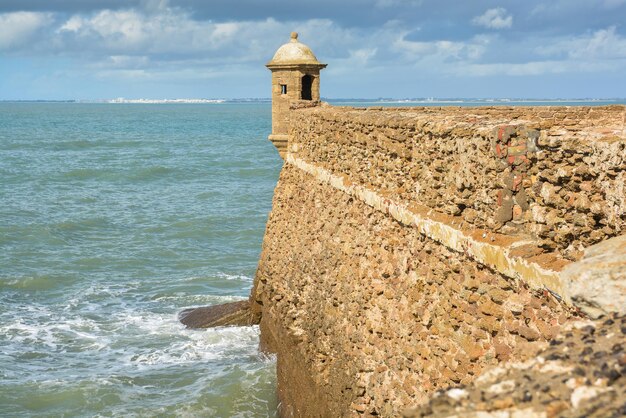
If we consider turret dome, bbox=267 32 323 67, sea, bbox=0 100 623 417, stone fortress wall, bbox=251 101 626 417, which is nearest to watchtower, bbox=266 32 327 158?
turret dome, bbox=267 32 323 67

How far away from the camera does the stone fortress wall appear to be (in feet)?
15.4

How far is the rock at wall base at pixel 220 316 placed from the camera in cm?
1788

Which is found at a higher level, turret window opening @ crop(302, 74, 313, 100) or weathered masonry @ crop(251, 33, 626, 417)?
turret window opening @ crop(302, 74, 313, 100)

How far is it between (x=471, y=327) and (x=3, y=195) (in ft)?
128

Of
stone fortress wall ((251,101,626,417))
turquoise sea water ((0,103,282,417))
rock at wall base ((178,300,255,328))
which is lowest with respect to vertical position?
turquoise sea water ((0,103,282,417))

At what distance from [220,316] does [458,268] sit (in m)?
11.9

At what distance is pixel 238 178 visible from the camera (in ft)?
163

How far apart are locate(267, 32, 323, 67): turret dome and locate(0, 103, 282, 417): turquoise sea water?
6143mm

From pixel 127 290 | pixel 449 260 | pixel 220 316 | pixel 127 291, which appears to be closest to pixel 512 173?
pixel 449 260

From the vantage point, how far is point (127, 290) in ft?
73.6

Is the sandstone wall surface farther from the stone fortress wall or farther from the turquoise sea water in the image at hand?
the turquoise sea water

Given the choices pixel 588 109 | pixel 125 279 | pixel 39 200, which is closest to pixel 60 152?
pixel 39 200

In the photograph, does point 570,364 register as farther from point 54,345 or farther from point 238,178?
point 238,178

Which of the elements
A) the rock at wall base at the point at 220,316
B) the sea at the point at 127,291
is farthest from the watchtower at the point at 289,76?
the sea at the point at 127,291
